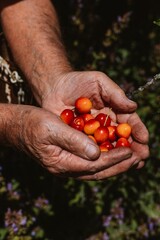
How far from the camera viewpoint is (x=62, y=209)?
3922 millimetres

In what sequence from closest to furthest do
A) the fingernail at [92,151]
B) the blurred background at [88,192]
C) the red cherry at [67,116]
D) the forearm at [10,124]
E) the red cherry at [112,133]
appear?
1. the fingernail at [92,151]
2. the forearm at [10,124]
3. the red cherry at [67,116]
4. the red cherry at [112,133]
5. the blurred background at [88,192]

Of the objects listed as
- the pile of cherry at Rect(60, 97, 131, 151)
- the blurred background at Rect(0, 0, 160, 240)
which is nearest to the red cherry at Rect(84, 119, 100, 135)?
the pile of cherry at Rect(60, 97, 131, 151)

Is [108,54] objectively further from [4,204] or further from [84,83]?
[4,204]

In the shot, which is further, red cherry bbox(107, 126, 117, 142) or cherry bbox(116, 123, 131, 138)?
red cherry bbox(107, 126, 117, 142)

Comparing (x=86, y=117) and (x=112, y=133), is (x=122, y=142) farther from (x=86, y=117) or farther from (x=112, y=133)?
(x=86, y=117)

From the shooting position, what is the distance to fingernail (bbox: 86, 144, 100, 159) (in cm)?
255

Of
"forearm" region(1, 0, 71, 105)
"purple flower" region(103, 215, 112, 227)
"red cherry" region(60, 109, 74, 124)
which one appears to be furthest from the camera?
"purple flower" region(103, 215, 112, 227)

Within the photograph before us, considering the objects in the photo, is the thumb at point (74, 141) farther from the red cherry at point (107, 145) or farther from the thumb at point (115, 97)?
the thumb at point (115, 97)

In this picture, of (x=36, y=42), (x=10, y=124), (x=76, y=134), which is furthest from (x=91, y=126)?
(x=36, y=42)

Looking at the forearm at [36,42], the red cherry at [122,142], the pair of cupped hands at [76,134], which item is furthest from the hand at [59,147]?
the forearm at [36,42]

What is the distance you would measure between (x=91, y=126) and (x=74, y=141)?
42cm

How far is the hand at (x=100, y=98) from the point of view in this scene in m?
2.98

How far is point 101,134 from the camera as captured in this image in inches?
114

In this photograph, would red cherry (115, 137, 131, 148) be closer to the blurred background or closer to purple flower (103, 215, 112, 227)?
the blurred background
